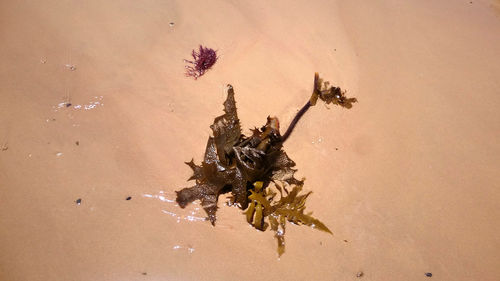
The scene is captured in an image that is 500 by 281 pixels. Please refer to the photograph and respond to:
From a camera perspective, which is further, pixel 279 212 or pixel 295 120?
pixel 295 120

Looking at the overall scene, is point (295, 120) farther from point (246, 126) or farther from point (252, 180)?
point (252, 180)

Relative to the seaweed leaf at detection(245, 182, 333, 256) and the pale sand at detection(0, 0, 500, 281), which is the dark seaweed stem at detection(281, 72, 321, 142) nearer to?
the pale sand at detection(0, 0, 500, 281)

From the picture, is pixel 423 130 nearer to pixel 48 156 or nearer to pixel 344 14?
pixel 344 14

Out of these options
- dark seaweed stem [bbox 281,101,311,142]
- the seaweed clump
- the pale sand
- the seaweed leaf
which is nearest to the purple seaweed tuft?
the pale sand

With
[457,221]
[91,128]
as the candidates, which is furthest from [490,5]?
[91,128]

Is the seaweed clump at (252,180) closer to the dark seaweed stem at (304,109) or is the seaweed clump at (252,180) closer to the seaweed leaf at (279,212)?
the seaweed leaf at (279,212)

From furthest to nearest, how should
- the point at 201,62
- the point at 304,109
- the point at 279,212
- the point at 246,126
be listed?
the point at 201,62
the point at 304,109
the point at 246,126
the point at 279,212

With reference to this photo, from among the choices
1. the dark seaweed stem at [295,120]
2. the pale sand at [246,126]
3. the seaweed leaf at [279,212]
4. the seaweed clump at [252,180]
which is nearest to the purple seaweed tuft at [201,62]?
the pale sand at [246,126]

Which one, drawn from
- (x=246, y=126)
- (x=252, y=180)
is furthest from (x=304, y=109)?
(x=252, y=180)
